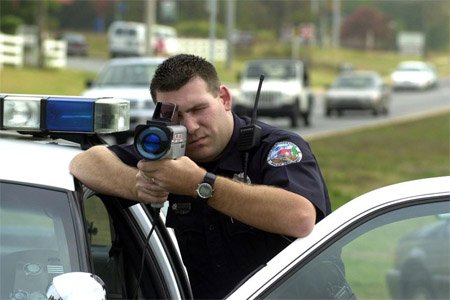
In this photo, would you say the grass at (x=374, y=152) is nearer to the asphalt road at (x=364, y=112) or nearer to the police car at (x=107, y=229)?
the asphalt road at (x=364, y=112)

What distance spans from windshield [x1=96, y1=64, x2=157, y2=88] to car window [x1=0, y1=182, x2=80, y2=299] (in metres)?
16.7

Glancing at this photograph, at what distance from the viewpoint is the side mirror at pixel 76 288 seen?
8.43 feet

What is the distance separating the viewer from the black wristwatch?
2.99 m

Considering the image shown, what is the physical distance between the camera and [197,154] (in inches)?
131

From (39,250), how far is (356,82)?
39.2m

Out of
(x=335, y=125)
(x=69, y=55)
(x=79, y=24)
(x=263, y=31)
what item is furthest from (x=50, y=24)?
(x=335, y=125)

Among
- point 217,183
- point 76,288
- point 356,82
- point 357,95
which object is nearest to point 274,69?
point 357,95

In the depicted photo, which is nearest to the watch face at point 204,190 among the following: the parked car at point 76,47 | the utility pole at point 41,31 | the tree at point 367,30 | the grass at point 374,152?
the grass at point 374,152

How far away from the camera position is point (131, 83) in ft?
66.5

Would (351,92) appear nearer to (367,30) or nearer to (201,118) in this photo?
(201,118)

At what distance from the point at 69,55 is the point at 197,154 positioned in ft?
221

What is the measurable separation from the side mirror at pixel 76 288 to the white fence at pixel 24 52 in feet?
137

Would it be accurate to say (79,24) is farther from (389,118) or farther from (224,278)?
(224,278)

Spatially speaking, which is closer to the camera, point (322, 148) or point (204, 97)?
point (204, 97)
